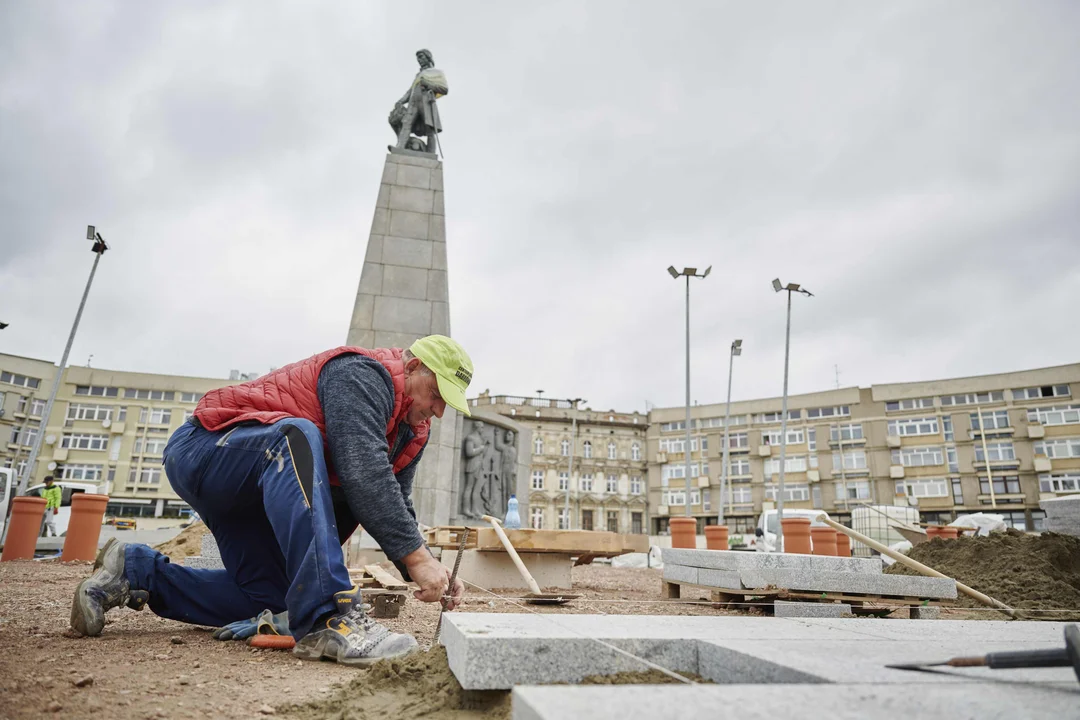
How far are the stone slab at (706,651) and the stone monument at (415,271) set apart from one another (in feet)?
24.7

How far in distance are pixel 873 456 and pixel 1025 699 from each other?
52.1 metres

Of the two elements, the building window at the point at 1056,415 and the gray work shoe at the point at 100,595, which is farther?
the building window at the point at 1056,415

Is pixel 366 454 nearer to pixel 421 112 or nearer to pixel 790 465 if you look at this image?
pixel 421 112

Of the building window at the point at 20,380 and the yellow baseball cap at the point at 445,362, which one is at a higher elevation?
the building window at the point at 20,380

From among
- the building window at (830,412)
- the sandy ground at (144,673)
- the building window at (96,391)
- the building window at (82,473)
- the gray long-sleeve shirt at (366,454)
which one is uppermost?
the building window at (830,412)

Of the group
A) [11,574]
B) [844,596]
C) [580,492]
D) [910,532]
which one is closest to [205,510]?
[844,596]

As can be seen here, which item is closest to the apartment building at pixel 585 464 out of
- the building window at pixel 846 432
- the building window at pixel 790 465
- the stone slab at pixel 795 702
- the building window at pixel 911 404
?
the building window at pixel 790 465

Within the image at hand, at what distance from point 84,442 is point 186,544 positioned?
51.0 m

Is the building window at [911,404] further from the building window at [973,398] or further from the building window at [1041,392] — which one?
the building window at [1041,392]

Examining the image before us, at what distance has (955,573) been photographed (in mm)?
7250

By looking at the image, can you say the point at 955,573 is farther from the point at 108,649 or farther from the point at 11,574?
the point at 11,574

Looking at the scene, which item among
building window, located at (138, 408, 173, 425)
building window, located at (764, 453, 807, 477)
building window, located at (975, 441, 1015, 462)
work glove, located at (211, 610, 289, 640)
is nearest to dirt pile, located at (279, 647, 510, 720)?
work glove, located at (211, 610, 289, 640)

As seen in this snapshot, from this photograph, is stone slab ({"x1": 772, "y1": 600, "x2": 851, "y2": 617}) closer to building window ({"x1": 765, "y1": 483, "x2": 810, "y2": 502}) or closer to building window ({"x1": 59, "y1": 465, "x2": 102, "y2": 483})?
building window ({"x1": 765, "y1": 483, "x2": 810, "y2": 502})

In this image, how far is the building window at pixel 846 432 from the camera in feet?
160
